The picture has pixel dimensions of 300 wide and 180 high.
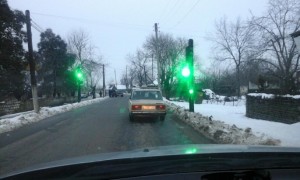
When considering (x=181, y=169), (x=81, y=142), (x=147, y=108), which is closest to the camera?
(x=181, y=169)

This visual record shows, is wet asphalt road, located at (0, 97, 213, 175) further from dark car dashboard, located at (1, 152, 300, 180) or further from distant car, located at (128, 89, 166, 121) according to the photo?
dark car dashboard, located at (1, 152, 300, 180)

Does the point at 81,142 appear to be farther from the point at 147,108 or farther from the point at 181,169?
the point at 181,169

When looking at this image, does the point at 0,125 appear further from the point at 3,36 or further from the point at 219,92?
the point at 219,92

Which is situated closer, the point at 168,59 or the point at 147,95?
the point at 147,95

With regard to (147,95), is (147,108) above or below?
below

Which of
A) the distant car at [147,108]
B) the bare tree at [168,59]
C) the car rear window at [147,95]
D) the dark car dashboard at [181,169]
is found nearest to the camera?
the dark car dashboard at [181,169]

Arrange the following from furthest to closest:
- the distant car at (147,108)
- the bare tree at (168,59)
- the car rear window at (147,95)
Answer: the bare tree at (168,59) < the car rear window at (147,95) < the distant car at (147,108)

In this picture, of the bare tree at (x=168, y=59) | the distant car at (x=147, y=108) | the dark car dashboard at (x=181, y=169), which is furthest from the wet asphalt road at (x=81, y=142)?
the bare tree at (x=168, y=59)

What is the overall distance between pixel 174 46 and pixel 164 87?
9.63 metres

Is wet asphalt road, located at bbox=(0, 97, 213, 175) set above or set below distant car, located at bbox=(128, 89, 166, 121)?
below

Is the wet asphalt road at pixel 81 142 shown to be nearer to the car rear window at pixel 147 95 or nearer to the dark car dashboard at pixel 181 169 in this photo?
the car rear window at pixel 147 95

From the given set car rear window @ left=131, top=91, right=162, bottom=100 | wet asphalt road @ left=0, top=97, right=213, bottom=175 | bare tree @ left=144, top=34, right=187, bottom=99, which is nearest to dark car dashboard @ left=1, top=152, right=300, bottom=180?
wet asphalt road @ left=0, top=97, right=213, bottom=175

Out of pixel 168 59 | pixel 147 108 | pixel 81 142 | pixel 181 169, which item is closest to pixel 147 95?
pixel 147 108

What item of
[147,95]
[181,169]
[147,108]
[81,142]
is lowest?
[81,142]
